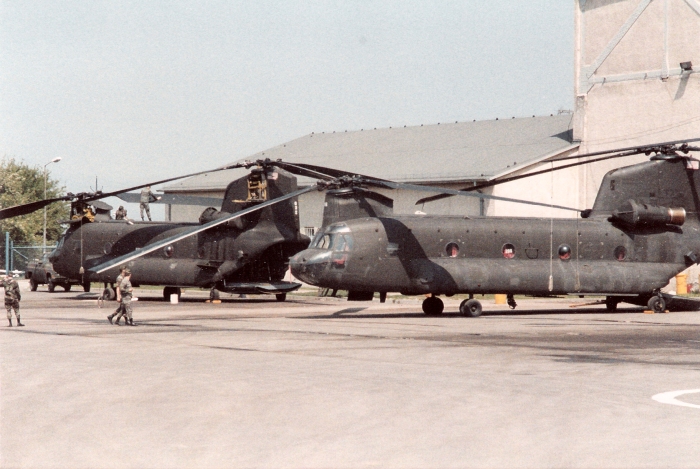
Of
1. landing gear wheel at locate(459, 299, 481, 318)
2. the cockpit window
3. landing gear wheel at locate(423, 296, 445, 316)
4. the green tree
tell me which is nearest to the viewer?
the cockpit window

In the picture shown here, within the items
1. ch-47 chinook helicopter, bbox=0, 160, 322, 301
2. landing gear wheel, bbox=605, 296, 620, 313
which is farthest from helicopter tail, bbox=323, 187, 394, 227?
landing gear wheel, bbox=605, 296, 620, 313

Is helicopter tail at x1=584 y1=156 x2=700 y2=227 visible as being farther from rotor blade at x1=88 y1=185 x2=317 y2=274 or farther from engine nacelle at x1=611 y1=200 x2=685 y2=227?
rotor blade at x1=88 y1=185 x2=317 y2=274

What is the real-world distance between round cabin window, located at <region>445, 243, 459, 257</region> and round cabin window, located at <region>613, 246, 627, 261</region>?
20.7 feet

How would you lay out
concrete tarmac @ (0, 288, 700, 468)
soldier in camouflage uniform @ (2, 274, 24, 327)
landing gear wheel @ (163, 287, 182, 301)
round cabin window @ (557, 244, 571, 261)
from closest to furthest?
concrete tarmac @ (0, 288, 700, 468)
soldier in camouflage uniform @ (2, 274, 24, 327)
round cabin window @ (557, 244, 571, 261)
landing gear wheel @ (163, 287, 182, 301)

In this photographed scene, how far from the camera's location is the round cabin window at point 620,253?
35.0 meters

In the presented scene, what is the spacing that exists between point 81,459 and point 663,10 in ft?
163

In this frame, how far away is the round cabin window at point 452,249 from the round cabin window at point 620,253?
20.7 feet

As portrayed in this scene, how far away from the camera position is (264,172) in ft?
128

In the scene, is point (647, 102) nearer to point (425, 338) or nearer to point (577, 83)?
point (577, 83)

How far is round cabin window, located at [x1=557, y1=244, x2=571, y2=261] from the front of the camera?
3431cm

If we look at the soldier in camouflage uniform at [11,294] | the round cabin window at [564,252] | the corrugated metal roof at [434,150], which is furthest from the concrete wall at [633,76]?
the soldier in camouflage uniform at [11,294]

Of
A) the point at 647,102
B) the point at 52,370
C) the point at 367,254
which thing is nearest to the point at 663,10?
the point at 647,102

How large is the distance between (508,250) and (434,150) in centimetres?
3046

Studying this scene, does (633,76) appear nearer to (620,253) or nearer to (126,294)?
(620,253)
